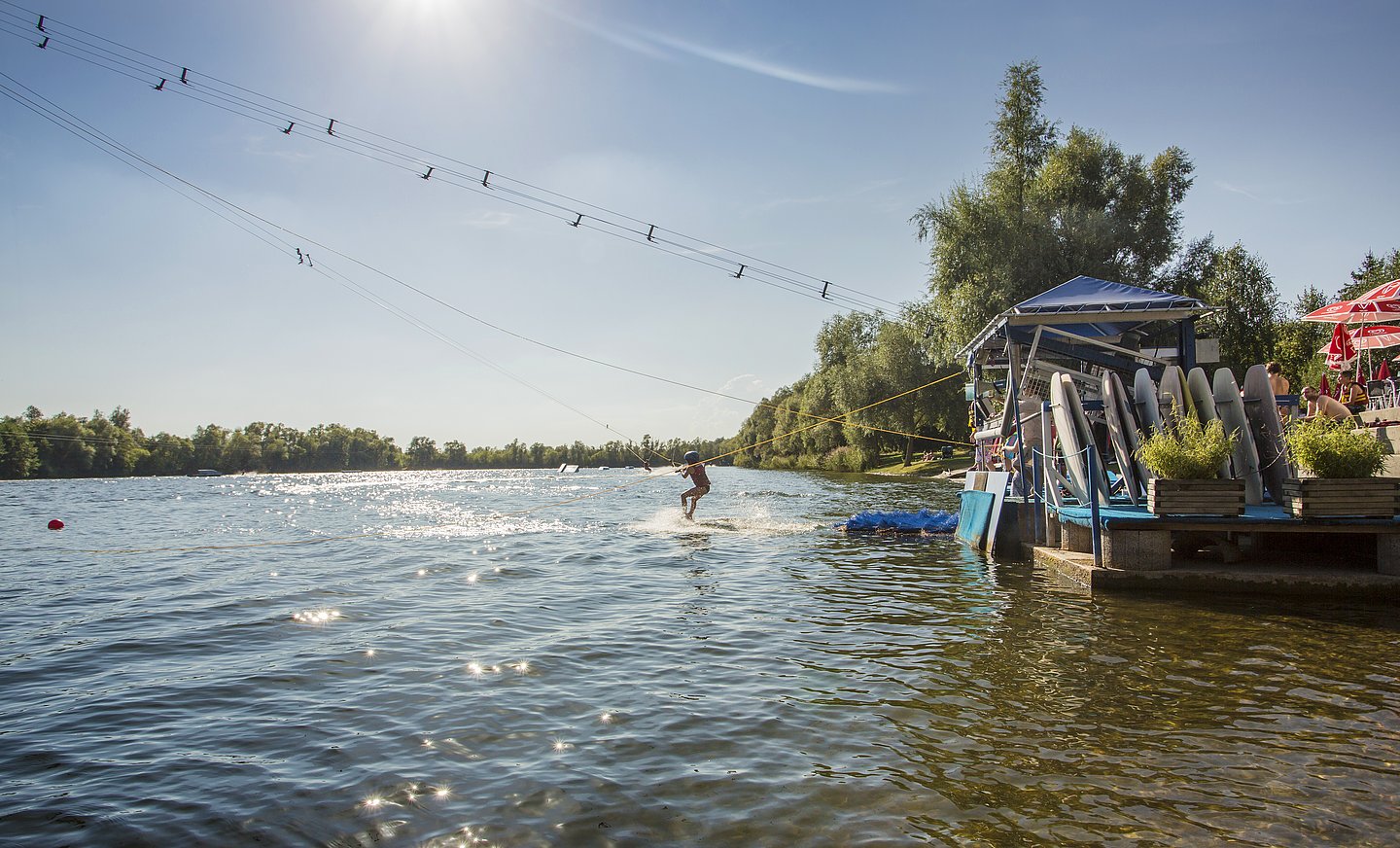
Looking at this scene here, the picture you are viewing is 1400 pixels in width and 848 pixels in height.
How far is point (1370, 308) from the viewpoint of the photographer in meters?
21.7

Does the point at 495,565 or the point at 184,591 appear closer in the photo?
the point at 184,591

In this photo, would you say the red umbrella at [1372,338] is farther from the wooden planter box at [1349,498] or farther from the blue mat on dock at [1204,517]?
the wooden planter box at [1349,498]

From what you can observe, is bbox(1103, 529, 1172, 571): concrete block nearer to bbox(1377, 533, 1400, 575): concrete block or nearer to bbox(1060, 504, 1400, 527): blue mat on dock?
bbox(1060, 504, 1400, 527): blue mat on dock

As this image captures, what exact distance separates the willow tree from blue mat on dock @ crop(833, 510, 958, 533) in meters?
20.2

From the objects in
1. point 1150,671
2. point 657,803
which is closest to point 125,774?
point 657,803

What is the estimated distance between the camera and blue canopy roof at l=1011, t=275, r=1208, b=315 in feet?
52.9

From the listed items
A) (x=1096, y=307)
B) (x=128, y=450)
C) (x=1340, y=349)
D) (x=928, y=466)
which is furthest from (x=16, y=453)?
(x=1340, y=349)

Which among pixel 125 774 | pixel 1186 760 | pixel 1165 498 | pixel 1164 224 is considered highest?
pixel 1164 224

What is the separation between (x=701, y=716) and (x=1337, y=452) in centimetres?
964

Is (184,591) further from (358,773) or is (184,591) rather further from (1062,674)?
(1062,674)

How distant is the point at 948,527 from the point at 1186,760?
15.3m

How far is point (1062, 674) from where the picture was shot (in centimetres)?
788

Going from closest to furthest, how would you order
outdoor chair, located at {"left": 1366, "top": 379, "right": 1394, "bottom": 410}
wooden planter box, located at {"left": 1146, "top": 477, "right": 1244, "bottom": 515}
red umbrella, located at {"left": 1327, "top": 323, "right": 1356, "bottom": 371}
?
wooden planter box, located at {"left": 1146, "top": 477, "right": 1244, "bottom": 515} < outdoor chair, located at {"left": 1366, "top": 379, "right": 1394, "bottom": 410} < red umbrella, located at {"left": 1327, "top": 323, "right": 1356, "bottom": 371}

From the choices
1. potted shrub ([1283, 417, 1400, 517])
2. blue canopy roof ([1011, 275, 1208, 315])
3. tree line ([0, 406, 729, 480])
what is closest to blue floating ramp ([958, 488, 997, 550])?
blue canopy roof ([1011, 275, 1208, 315])
